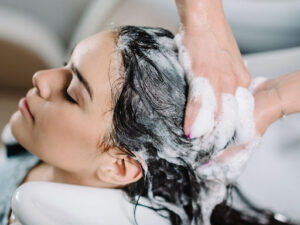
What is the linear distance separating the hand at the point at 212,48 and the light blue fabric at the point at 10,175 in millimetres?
629

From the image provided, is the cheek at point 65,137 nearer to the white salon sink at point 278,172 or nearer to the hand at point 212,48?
the hand at point 212,48

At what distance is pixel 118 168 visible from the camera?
3.19ft

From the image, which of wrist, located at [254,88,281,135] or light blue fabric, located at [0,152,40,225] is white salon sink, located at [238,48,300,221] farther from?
light blue fabric, located at [0,152,40,225]

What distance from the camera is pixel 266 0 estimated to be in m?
1.58

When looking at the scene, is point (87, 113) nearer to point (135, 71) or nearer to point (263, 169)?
point (135, 71)

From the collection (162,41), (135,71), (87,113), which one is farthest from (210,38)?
(87,113)

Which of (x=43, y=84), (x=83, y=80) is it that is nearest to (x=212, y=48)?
(x=83, y=80)

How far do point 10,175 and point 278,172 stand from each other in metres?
0.89

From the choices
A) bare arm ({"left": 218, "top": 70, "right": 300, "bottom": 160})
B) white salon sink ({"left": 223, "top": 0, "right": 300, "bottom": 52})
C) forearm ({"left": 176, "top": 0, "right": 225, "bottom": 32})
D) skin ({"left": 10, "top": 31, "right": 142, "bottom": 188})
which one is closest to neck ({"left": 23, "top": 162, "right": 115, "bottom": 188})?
skin ({"left": 10, "top": 31, "right": 142, "bottom": 188})

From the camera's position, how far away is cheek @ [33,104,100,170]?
0.92m

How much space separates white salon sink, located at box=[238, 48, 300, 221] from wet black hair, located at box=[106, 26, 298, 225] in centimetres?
37

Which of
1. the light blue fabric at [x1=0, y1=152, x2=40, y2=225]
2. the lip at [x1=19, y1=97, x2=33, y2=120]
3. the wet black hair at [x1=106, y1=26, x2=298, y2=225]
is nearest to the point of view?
the wet black hair at [x1=106, y1=26, x2=298, y2=225]

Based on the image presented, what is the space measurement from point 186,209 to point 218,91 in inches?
15.7

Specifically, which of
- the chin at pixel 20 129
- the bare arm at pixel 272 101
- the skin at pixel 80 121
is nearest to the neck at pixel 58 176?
the skin at pixel 80 121
